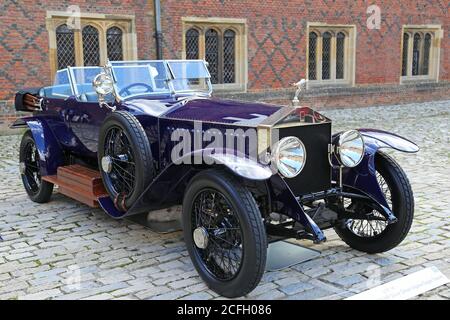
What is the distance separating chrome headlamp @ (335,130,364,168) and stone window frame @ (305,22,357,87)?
11.8m

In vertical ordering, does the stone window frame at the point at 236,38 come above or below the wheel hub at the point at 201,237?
above

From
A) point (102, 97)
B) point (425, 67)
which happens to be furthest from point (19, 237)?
point (425, 67)

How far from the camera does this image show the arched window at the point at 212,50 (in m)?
13.6

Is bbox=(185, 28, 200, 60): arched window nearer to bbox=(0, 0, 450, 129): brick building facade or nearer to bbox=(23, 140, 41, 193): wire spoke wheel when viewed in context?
bbox=(0, 0, 450, 129): brick building facade

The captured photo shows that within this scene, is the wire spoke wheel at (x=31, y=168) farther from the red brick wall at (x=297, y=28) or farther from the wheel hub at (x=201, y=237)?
the red brick wall at (x=297, y=28)

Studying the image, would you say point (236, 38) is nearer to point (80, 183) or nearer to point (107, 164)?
point (80, 183)

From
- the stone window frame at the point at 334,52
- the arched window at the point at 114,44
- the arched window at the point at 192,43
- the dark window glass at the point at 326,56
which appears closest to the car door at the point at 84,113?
the arched window at the point at 114,44

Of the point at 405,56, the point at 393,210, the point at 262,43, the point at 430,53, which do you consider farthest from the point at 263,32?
the point at 393,210

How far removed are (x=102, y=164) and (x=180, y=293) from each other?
1605mm

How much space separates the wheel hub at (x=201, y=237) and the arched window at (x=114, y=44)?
957cm

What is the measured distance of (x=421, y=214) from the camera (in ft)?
17.1

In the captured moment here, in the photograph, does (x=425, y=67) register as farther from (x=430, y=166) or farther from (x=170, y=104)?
(x=170, y=104)

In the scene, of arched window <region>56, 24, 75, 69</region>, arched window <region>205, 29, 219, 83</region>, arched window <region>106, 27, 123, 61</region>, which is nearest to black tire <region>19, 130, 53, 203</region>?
arched window <region>56, 24, 75, 69</region>
